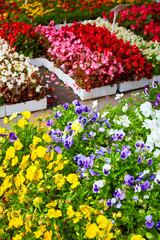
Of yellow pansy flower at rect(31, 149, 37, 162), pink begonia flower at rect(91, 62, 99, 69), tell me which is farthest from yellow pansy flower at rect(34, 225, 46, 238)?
pink begonia flower at rect(91, 62, 99, 69)

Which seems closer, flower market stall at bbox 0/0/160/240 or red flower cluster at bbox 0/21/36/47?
flower market stall at bbox 0/0/160/240

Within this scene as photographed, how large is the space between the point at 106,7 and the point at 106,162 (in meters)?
7.33

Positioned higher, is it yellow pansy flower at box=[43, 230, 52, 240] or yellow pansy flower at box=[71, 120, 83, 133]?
yellow pansy flower at box=[71, 120, 83, 133]

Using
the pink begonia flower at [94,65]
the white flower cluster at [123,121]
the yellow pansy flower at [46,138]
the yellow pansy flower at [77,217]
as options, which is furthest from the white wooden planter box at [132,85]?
the yellow pansy flower at [77,217]

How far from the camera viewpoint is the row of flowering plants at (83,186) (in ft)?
5.45

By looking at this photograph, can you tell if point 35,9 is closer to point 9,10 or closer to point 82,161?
point 9,10

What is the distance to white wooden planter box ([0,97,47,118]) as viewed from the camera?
13.5 ft

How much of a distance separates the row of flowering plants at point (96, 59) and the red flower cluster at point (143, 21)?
1.30 metres

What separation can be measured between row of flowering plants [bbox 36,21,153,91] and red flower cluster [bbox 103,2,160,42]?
1.30 metres

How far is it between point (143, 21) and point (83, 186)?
18.7 feet

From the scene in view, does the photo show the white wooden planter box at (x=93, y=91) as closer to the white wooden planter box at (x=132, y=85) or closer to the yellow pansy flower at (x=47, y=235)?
the white wooden planter box at (x=132, y=85)

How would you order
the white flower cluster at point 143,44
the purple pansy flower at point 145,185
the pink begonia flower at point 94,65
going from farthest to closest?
the white flower cluster at point 143,44 < the pink begonia flower at point 94,65 < the purple pansy flower at point 145,185

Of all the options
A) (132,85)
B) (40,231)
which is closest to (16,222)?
(40,231)

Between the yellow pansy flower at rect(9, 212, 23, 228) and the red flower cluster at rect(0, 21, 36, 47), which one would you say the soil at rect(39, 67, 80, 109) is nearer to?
the red flower cluster at rect(0, 21, 36, 47)
